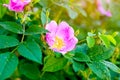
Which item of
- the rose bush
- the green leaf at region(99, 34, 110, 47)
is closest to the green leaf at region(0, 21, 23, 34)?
the rose bush

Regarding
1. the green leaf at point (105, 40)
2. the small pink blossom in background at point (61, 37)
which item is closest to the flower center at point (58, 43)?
the small pink blossom in background at point (61, 37)

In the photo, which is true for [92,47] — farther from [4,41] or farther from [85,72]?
[4,41]

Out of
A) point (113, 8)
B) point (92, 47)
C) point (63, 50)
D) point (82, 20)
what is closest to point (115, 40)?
point (92, 47)

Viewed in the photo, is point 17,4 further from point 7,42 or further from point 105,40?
point 105,40

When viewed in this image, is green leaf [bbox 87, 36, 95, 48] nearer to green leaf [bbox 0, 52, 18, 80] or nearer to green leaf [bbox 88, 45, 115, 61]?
green leaf [bbox 88, 45, 115, 61]

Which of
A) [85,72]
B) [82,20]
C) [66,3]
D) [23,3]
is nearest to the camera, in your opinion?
[23,3]

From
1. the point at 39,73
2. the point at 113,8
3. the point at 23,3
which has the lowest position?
the point at 39,73

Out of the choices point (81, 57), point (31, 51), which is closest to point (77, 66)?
point (81, 57)
